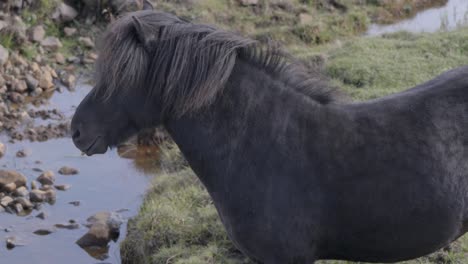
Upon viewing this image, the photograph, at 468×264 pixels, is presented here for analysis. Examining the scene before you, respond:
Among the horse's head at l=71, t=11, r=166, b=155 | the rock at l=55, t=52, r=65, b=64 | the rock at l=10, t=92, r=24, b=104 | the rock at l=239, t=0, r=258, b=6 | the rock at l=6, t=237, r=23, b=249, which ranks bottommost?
the rock at l=6, t=237, r=23, b=249

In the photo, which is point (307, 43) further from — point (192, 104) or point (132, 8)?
point (192, 104)

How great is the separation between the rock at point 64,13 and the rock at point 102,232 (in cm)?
457

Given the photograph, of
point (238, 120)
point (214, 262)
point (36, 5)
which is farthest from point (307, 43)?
point (238, 120)

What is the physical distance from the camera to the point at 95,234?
652 cm

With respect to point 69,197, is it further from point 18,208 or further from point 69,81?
point 69,81

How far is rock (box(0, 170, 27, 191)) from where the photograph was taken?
23.7ft

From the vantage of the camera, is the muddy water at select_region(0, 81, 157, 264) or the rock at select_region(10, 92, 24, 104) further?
the rock at select_region(10, 92, 24, 104)

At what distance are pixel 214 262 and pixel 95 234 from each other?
1779 mm

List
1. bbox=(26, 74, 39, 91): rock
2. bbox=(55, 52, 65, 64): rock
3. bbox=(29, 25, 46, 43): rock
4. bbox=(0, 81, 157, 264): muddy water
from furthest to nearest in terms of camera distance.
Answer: bbox=(29, 25, 46, 43): rock, bbox=(55, 52, 65, 64): rock, bbox=(26, 74, 39, 91): rock, bbox=(0, 81, 157, 264): muddy water

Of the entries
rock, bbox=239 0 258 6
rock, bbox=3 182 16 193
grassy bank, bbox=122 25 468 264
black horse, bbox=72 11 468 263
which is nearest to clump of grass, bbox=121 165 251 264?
grassy bank, bbox=122 25 468 264

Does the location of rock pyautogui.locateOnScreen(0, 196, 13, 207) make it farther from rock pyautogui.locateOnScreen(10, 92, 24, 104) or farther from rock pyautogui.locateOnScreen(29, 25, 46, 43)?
rock pyautogui.locateOnScreen(29, 25, 46, 43)

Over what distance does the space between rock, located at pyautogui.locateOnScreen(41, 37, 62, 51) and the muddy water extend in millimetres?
1523

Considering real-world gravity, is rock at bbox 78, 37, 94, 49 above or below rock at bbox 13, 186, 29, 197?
above

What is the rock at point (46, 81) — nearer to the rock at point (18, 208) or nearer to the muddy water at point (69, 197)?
the muddy water at point (69, 197)
